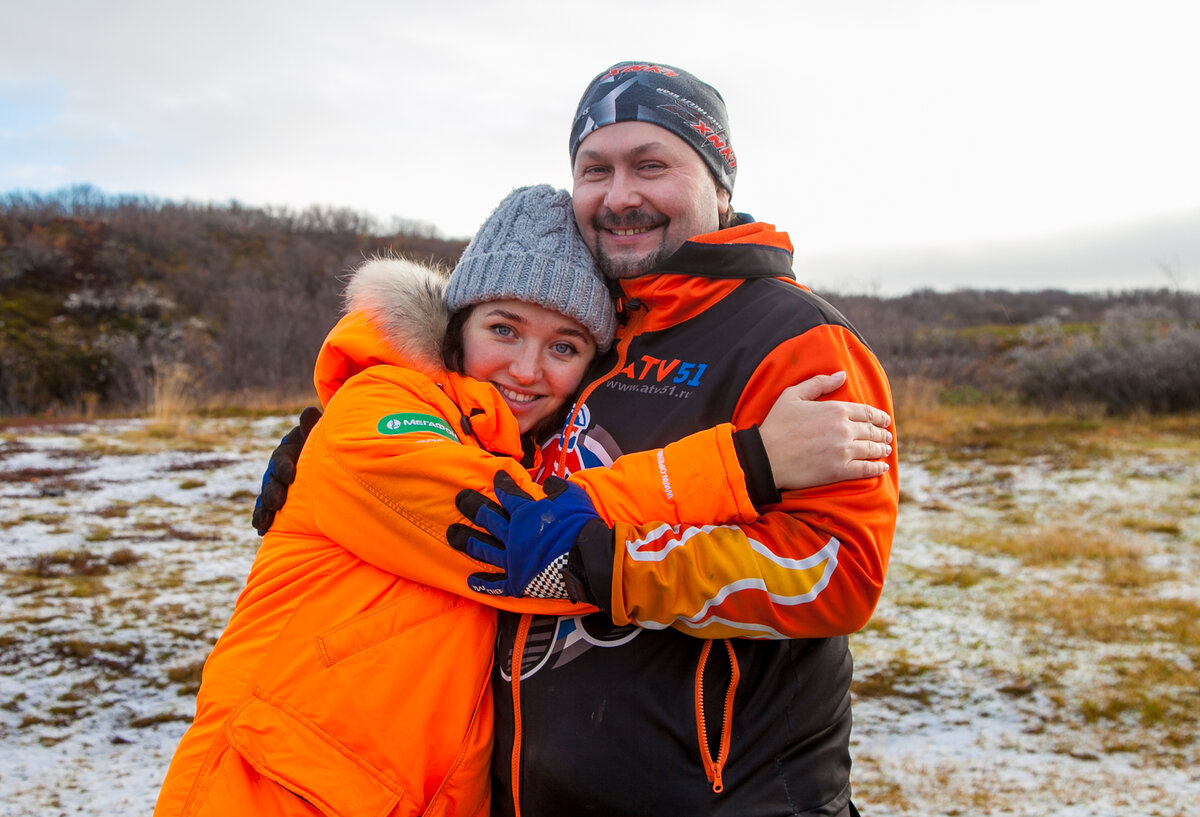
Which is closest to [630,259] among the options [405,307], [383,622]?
[405,307]

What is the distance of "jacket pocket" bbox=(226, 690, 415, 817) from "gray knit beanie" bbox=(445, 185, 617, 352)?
1.13 metres

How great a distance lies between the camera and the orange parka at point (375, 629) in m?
1.65

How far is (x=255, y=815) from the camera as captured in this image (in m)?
1.65

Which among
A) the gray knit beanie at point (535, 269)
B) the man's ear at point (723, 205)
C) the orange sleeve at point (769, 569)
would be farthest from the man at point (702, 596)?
the man's ear at point (723, 205)

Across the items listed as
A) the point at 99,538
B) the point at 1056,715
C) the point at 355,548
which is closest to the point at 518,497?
the point at 355,548

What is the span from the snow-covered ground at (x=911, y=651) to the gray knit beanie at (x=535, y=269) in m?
2.58

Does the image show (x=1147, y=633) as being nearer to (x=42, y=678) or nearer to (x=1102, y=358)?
(x=42, y=678)

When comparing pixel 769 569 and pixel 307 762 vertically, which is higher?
pixel 769 569

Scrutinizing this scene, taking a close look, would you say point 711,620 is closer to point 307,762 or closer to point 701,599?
point 701,599

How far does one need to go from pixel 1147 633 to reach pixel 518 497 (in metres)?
5.10

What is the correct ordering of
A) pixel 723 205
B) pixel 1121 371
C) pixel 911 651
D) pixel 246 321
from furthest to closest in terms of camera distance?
1. pixel 246 321
2. pixel 1121 371
3. pixel 911 651
4. pixel 723 205

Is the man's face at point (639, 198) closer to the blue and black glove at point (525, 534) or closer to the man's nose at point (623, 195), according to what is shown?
the man's nose at point (623, 195)

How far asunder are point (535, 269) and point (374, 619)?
984mm

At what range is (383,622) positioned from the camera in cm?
175
